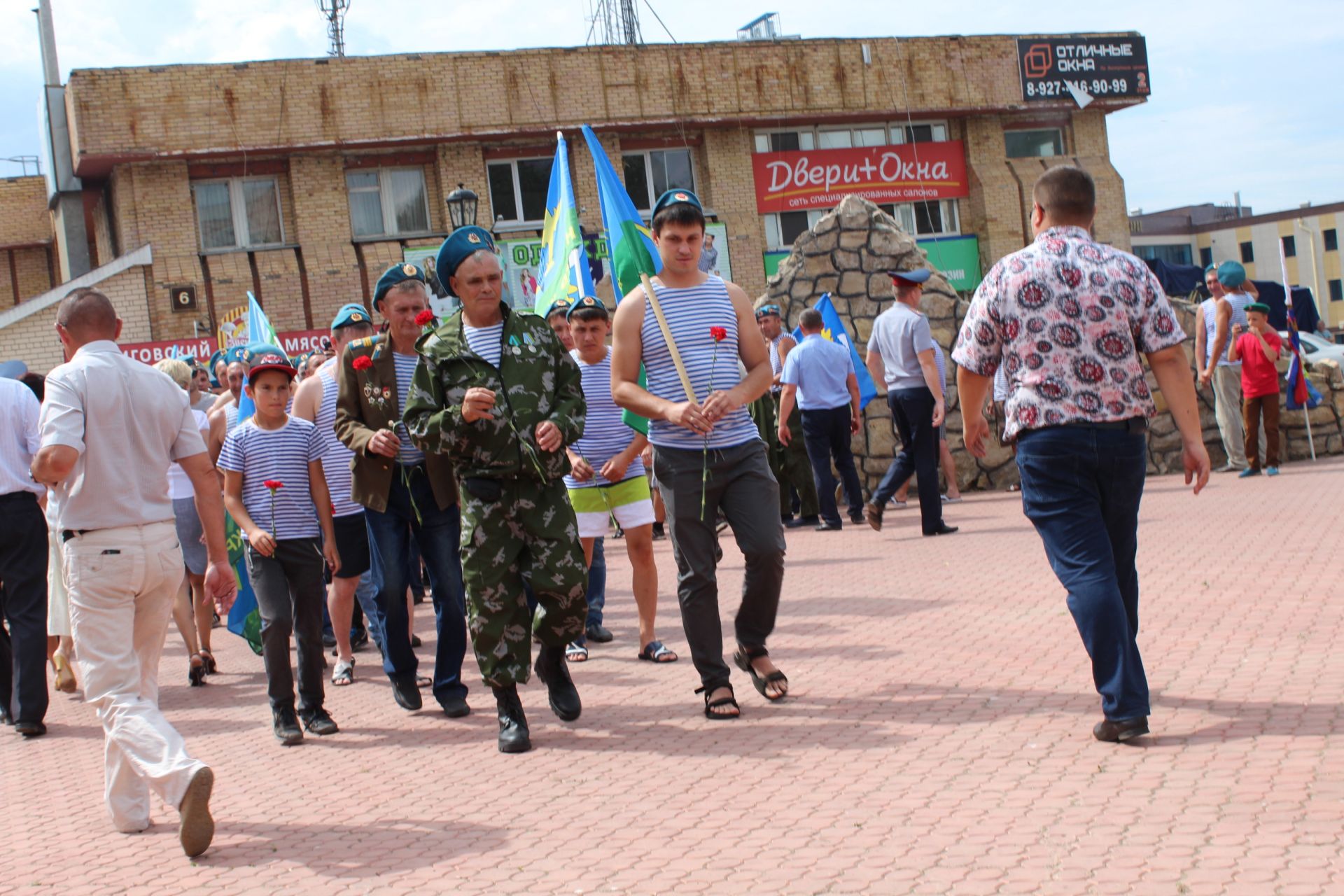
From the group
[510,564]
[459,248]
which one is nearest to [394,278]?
[459,248]

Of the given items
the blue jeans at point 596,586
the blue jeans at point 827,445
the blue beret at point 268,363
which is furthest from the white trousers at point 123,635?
the blue jeans at point 827,445

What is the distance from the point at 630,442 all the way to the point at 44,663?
10.7ft

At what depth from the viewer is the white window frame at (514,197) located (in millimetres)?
32812

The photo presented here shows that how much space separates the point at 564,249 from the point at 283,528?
4709 millimetres

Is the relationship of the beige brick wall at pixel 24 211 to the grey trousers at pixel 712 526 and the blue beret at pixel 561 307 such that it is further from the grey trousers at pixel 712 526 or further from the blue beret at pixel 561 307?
the grey trousers at pixel 712 526

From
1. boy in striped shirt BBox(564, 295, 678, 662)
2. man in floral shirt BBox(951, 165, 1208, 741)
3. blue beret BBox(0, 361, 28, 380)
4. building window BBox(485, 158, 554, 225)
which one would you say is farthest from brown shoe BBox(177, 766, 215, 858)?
building window BBox(485, 158, 554, 225)

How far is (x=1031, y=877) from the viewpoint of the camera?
3547mm

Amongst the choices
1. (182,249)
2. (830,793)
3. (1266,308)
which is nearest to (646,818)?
(830,793)

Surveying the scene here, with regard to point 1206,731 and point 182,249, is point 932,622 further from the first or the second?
point 182,249

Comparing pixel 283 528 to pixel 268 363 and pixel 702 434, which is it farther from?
pixel 702 434

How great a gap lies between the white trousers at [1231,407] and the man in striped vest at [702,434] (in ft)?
33.8

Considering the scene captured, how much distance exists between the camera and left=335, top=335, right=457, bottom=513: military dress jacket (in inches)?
254

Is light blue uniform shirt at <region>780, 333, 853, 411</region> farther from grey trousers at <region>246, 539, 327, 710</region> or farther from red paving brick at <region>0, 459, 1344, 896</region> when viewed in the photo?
grey trousers at <region>246, 539, 327, 710</region>

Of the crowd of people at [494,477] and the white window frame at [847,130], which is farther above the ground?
the white window frame at [847,130]
